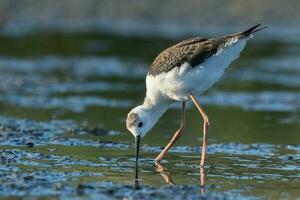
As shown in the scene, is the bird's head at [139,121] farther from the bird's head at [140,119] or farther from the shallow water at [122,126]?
the shallow water at [122,126]

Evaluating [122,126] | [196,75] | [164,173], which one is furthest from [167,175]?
[122,126]

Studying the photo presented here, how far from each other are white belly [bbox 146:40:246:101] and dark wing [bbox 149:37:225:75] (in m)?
0.06

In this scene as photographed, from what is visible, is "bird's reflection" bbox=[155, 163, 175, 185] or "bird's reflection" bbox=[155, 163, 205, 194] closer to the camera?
"bird's reflection" bbox=[155, 163, 205, 194]

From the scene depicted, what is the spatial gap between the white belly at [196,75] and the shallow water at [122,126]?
961mm

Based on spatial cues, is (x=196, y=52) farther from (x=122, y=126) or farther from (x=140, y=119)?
(x=122, y=126)

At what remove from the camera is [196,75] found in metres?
11.7

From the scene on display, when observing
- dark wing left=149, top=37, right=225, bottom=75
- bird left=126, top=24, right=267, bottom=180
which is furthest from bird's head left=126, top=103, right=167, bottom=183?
dark wing left=149, top=37, right=225, bottom=75

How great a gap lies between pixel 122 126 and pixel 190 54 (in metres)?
3.56

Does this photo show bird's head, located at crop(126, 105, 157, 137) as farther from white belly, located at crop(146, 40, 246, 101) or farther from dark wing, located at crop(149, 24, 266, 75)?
dark wing, located at crop(149, 24, 266, 75)

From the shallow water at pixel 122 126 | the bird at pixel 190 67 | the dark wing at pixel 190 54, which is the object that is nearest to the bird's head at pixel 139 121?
the bird at pixel 190 67

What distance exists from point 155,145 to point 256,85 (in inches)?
306

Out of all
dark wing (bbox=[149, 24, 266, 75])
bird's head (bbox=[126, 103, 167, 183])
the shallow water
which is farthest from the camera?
bird's head (bbox=[126, 103, 167, 183])

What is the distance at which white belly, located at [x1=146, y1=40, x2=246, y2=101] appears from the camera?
1164cm

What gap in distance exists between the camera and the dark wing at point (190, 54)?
11.6 metres
